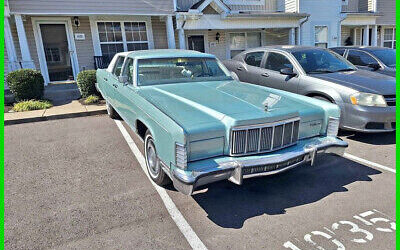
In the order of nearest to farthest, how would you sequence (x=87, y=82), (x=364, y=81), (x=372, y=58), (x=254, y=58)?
(x=364, y=81) → (x=254, y=58) → (x=372, y=58) → (x=87, y=82)

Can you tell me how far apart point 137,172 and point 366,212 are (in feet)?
9.40

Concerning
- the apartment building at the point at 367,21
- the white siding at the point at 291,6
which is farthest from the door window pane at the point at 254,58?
the apartment building at the point at 367,21

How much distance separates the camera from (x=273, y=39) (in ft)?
48.1

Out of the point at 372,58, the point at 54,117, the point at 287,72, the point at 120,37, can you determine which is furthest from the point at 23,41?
the point at 372,58

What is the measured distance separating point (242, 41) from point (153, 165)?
12105 millimetres

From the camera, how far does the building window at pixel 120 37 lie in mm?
11081

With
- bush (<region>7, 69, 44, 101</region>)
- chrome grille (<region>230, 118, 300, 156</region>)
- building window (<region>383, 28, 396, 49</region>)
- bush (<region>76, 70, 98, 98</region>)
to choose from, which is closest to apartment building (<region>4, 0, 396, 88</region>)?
bush (<region>7, 69, 44, 101</region>)

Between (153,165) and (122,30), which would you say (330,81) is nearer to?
(153,165)

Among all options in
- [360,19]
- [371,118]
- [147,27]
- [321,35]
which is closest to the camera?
[371,118]

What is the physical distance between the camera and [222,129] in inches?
106

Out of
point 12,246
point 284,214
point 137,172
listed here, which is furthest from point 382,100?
point 12,246

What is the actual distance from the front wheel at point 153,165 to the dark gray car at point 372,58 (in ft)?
20.7

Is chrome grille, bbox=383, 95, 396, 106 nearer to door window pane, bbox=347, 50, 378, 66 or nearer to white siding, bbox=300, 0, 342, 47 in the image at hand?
door window pane, bbox=347, 50, 378, 66

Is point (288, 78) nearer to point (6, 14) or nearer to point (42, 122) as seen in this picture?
point (42, 122)
